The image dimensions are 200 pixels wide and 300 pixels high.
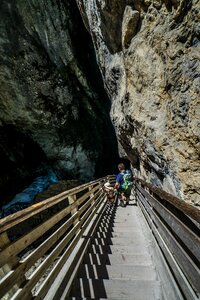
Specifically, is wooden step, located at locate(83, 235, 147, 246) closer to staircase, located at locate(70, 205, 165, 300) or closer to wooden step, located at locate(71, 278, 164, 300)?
staircase, located at locate(70, 205, 165, 300)

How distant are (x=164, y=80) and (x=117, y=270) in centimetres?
530

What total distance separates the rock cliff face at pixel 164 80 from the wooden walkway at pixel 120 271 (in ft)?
6.72

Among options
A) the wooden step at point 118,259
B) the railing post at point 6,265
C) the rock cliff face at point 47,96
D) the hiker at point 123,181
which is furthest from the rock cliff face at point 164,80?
the rock cliff face at point 47,96

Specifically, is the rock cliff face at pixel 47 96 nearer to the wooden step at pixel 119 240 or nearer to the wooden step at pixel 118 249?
the wooden step at pixel 119 240

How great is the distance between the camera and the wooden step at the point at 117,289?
269 centimetres

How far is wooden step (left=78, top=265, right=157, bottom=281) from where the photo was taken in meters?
3.18

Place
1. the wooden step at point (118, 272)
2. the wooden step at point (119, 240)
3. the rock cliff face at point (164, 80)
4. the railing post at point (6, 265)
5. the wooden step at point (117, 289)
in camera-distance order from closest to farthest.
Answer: the railing post at point (6, 265)
the wooden step at point (117, 289)
the wooden step at point (118, 272)
the wooden step at point (119, 240)
the rock cliff face at point (164, 80)

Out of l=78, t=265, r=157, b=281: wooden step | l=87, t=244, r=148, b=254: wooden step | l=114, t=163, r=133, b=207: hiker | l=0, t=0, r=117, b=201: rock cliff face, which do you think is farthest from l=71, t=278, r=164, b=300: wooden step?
l=0, t=0, r=117, b=201: rock cliff face

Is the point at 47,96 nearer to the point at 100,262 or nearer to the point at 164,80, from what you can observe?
the point at 164,80

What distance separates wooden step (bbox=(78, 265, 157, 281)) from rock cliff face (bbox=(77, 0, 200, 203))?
253cm

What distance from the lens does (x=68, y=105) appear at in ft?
59.3

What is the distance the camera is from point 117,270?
3.36m

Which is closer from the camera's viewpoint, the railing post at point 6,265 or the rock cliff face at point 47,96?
the railing post at point 6,265

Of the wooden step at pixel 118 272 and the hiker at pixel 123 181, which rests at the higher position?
the hiker at pixel 123 181
